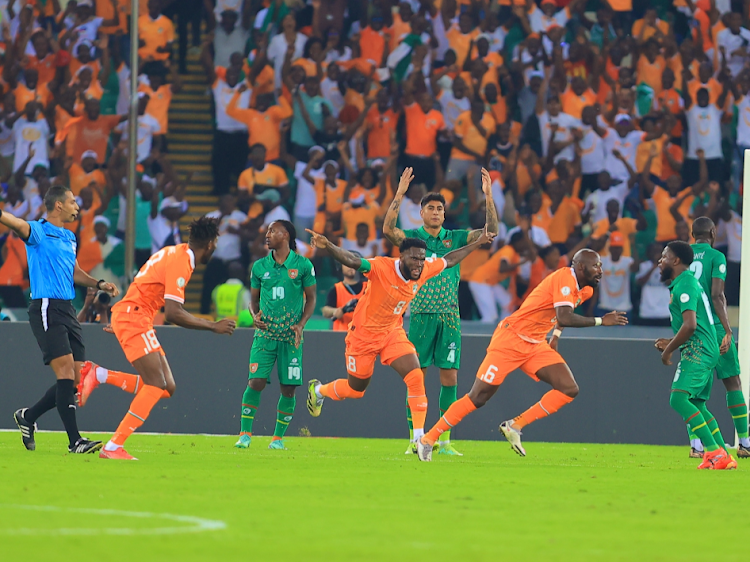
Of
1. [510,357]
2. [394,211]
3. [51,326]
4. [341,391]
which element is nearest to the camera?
[51,326]

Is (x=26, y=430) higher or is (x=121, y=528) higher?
(x=121, y=528)

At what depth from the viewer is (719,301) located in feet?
37.2

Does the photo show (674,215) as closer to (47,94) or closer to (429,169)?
(429,169)

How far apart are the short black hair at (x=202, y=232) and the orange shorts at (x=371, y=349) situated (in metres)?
2.03

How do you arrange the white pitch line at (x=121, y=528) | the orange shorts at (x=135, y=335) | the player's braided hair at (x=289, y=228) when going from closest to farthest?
the white pitch line at (x=121, y=528), the orange shorts at (x=135, y=335), the player's braided hair at (x=289, y=228)

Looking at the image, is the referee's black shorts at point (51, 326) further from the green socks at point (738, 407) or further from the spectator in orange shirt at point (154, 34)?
the spectator in orange shirt at point (154, 34)

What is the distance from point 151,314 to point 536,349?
344cm

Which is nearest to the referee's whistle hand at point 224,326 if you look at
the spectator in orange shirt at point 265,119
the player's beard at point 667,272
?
the player's beard at point 667,272

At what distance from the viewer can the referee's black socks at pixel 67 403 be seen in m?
9.62

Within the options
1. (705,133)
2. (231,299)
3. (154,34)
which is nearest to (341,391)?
(231,299)

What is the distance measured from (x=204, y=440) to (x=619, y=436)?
5109 millimetres

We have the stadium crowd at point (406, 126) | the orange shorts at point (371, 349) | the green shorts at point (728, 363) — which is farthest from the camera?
the stadium crowd at point (406, 126)

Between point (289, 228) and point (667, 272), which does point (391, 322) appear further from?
point (667, 272)

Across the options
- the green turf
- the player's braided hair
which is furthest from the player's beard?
the player's braided hair
